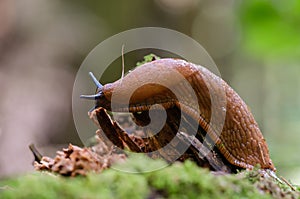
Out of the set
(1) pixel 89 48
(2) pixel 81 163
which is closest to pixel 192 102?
(2) pixel 81 163

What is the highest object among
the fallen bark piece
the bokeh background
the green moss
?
the bokeh background

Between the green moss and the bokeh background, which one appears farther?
the bokeh background

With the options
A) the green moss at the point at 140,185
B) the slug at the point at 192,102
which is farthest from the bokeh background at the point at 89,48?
the green moss at the point at 140,185

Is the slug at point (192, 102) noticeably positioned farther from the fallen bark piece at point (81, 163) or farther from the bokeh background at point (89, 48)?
the bokeh background at point (89, 48)

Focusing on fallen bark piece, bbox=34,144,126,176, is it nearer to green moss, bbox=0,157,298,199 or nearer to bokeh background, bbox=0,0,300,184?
green moss, bbox=0,157,298,199

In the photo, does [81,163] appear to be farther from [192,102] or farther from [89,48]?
[89,48]

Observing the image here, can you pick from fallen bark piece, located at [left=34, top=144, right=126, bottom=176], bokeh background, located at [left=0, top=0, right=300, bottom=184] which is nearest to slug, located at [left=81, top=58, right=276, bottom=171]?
fallen bark piece, located at [left=34, top=144, right=126, bottom=176]

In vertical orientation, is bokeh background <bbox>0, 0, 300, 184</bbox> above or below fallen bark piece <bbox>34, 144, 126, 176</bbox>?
above

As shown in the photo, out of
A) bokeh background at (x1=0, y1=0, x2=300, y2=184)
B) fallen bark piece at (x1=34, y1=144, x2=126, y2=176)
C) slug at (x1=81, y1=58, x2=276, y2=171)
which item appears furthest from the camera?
bokeh background at (x1=0, y1=0, x2=300, y2=184)
